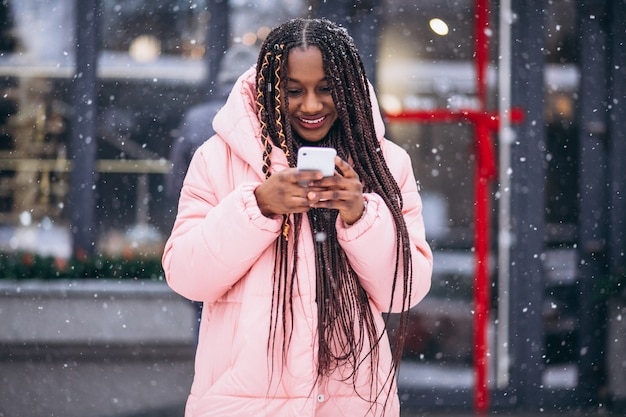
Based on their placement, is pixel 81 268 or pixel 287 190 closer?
pixel 287 190

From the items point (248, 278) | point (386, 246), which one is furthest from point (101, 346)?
point (386, 246)

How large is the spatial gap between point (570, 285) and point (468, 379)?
0.90 meters

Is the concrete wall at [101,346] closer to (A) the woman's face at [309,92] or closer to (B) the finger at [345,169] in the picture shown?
(A) the woman's face at [309,92]

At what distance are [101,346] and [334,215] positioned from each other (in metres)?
3.21

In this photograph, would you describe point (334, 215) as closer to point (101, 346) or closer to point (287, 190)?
point (287, 190)

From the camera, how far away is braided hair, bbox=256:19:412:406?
2156 mm

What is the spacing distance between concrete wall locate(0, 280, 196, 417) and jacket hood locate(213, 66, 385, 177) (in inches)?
114

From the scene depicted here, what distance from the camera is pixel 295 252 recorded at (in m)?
2.16

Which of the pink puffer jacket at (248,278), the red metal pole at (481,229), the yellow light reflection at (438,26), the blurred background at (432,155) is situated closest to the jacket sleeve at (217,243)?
the pink puffer jacket at (248,278)

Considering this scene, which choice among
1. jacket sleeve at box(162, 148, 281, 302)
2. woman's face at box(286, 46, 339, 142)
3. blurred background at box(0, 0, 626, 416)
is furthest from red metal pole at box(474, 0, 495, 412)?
jacket sleeve at box(162, 148, 281, 302)

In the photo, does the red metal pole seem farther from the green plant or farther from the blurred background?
the green plant

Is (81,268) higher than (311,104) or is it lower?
lower

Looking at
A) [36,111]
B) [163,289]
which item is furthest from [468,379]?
[36,111]

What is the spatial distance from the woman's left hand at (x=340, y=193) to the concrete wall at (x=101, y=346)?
3.14 m
